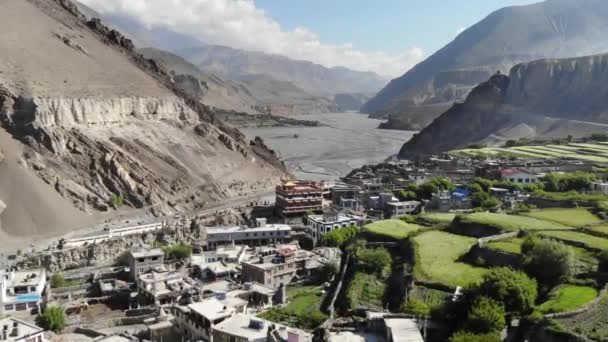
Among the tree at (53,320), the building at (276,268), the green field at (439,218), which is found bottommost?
the tree at (53,320)

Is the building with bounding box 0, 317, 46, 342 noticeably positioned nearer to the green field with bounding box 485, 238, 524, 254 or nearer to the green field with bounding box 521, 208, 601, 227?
the green field with bounding box 485, 238, 524, 254

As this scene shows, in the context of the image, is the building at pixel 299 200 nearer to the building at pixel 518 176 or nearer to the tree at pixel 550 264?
the building at pixel 518 176

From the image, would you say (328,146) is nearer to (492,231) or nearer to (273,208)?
(273,208)

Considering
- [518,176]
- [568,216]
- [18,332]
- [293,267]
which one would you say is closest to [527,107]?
[518,176]

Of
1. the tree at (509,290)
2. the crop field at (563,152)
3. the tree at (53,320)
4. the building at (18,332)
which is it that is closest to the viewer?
the tree at (509,290)

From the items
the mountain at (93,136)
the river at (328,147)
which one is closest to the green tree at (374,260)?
the mountain at (93,136)

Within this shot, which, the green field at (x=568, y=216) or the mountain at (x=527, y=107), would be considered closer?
the green field at (x=568, y=216)

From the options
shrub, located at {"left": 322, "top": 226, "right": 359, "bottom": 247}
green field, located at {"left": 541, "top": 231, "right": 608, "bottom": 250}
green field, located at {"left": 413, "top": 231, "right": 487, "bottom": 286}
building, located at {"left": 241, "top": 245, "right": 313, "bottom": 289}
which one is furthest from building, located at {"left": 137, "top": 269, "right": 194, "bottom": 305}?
green field, located at {"left": 541, "top": 231, "right": 608, "bottom": 250}
